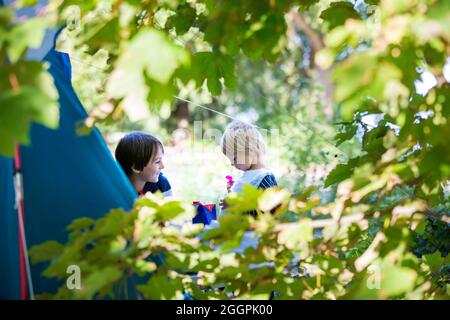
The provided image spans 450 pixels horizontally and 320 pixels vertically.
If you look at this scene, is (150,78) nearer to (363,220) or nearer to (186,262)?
(186,262)

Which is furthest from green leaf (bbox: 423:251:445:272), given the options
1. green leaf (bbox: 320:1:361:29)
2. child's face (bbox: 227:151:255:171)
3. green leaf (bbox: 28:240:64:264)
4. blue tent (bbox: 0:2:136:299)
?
child's face (bbox: 227:151:255:171)

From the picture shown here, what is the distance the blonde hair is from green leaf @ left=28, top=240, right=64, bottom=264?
1.51m

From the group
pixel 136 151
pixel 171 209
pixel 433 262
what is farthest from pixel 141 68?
pixel 136 151

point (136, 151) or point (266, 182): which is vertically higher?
point (136, 151)

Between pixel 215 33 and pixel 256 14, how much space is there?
0.10m

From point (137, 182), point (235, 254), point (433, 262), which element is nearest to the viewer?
point (235, 254)

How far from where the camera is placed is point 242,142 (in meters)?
2.84

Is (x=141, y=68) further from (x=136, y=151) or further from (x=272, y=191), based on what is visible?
(x=136, y=151)

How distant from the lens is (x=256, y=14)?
1.34 m

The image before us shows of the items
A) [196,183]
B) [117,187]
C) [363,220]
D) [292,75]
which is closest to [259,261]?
[363,220]

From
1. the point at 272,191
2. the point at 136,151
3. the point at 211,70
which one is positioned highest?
the point at 136,151

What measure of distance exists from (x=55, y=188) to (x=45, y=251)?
43 cm

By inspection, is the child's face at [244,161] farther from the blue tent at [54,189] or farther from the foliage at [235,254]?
the foliage at [235,254]
